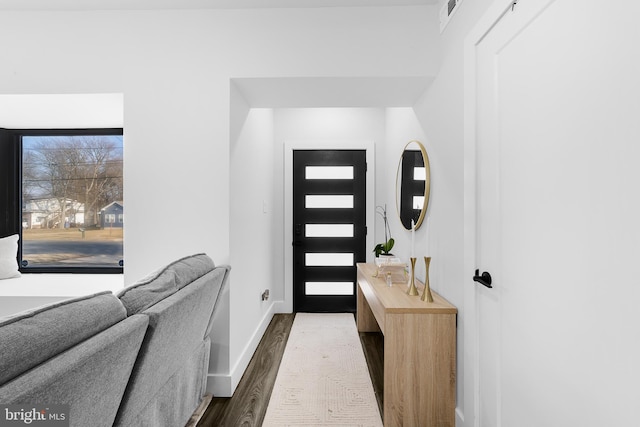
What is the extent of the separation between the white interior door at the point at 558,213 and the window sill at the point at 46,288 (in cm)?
251

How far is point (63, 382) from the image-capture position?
82 cm

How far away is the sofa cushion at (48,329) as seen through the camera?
792mm

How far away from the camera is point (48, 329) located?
2.95 ft

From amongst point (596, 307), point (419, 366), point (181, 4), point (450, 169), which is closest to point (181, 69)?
point (181, 4)

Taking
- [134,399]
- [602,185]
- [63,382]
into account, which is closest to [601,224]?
[602,185]

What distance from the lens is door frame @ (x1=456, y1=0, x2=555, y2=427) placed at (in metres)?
1.67

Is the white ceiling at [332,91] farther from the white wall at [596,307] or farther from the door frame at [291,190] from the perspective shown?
the door frame at [291,190]

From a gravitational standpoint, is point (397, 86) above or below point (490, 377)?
above

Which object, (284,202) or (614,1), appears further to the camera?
(284,202)

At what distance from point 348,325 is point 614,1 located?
3.36m

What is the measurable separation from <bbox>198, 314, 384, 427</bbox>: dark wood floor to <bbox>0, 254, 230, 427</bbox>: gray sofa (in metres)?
0.27

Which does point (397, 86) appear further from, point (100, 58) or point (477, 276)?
point (100, 58)

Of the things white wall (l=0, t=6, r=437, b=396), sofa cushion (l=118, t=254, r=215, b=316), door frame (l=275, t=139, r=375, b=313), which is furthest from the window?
door frame (l=275, t=139, r=375, b=313)

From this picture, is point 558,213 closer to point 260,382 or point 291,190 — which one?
point 260,382
